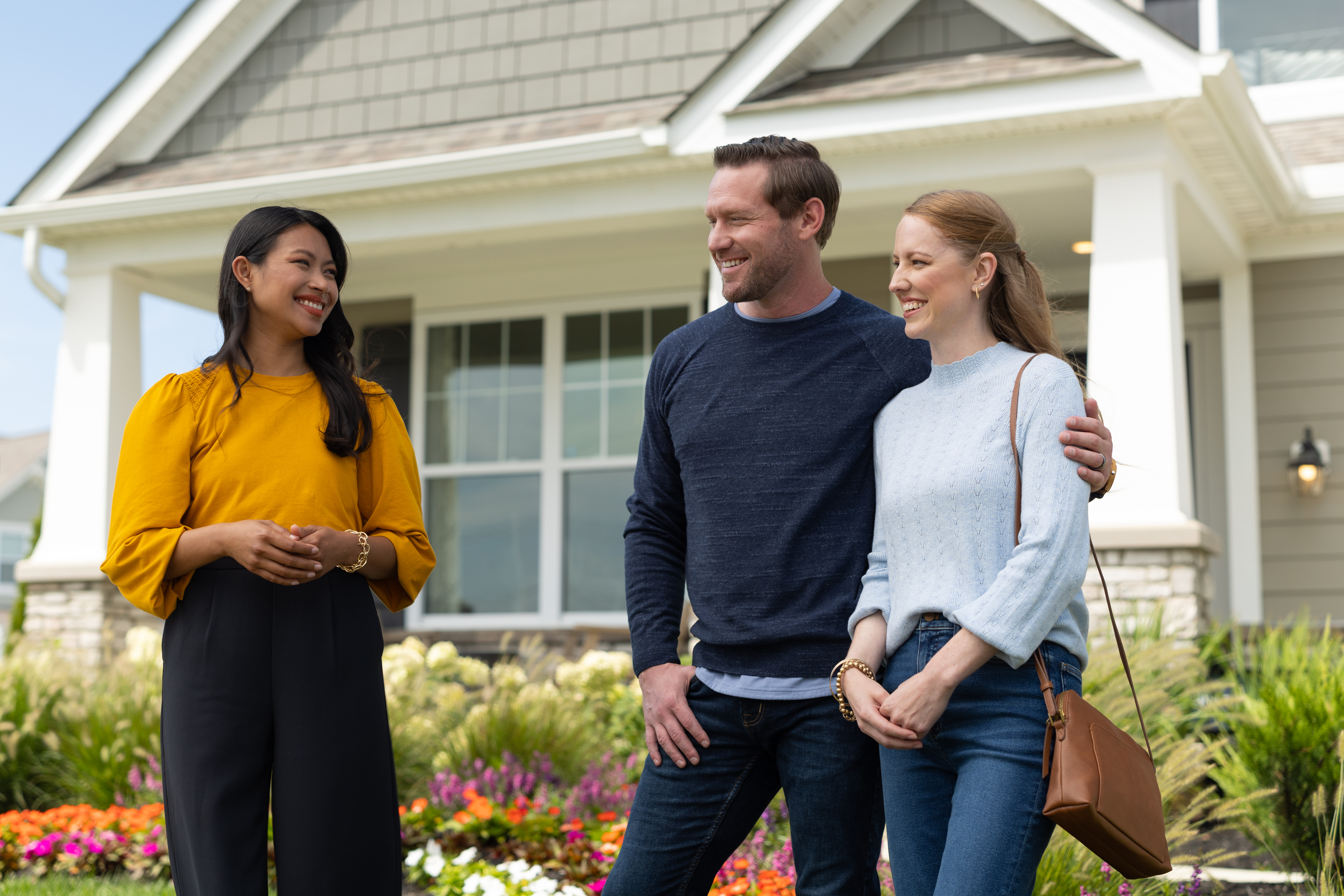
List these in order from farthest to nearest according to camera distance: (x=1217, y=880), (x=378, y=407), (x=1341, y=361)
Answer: (x=1341, y=361), (x=1217, y=880), (x=378, y=407)

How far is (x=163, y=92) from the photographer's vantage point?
9.20 meters

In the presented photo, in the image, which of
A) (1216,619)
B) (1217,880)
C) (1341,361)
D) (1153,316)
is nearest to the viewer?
(1217,880)

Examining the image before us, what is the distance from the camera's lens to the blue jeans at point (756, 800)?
220 cm

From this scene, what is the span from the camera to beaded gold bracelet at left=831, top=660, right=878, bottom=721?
210 cm

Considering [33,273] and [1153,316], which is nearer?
[1153,316]

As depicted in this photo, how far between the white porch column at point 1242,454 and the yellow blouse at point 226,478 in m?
6.76

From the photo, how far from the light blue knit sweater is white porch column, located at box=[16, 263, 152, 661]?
716cm

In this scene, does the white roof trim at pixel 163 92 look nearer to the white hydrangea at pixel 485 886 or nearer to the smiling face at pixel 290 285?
the white hydrangea at pixel 485 886

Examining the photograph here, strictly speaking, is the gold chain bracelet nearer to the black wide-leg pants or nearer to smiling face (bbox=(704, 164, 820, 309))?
the black wide-leg pants

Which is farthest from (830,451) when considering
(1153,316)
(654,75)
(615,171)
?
(654,75)

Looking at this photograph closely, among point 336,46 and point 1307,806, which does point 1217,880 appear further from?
point 336,46

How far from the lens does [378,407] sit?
2723 millimetres

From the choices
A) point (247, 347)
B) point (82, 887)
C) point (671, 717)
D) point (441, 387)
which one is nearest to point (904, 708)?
point (671, 717)

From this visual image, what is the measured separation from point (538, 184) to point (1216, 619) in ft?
16.0
